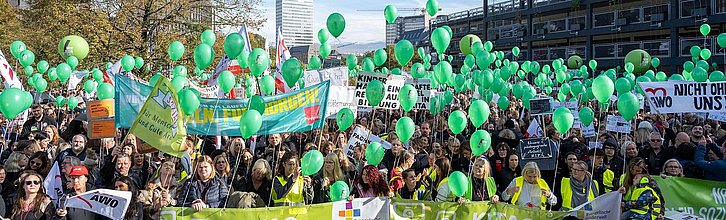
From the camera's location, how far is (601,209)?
6.63m

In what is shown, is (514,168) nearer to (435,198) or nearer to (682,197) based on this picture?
(435,198)

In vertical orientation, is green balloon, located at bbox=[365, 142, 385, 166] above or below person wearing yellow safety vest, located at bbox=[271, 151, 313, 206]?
above

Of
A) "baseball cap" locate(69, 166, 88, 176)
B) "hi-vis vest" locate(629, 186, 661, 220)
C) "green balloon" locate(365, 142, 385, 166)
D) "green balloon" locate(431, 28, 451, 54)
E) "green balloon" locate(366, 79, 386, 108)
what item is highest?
"green balloon" locate(431, 28, 451, 54)

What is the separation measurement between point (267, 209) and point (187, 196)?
0.89 m

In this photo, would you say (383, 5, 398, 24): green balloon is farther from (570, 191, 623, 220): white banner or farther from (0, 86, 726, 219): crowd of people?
(570, 191, 623, 220): white banner

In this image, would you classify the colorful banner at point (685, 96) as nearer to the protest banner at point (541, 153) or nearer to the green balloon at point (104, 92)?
the protest banner at point (541, 153)

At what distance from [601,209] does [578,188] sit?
0.57 m

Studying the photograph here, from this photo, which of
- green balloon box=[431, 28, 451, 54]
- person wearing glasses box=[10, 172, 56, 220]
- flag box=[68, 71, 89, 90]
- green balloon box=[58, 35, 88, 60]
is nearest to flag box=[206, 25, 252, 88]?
green balloon box=[58, 35, 88, 60]

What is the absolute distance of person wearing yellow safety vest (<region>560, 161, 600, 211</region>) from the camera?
281 inches

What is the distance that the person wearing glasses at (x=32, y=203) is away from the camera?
6258 millimetres

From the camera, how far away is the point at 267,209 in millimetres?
6484

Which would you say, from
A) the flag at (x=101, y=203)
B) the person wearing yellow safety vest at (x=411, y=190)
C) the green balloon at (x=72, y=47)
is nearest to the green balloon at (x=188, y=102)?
the flag at (x=101, y=203)

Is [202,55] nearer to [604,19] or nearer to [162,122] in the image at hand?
[162,122]

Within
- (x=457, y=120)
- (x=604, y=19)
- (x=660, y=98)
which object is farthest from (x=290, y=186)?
(x=604, y=19)
